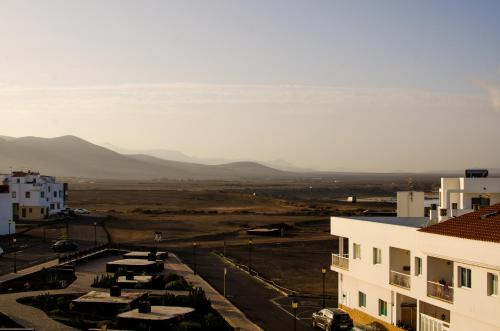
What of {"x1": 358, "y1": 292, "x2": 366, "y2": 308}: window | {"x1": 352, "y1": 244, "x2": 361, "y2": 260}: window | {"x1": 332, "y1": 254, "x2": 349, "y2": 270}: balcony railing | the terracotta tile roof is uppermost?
the terracotta tile roof

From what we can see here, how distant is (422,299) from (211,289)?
864 inches

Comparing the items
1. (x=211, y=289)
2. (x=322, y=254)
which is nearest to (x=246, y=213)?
(x=322, y=254)

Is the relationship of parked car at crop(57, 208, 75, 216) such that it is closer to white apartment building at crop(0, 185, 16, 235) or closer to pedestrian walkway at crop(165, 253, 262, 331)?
white apartment building at crop(0, 185, 16, 235)

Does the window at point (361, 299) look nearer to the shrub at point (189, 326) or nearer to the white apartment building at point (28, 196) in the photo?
the shrub at point (189, 326)

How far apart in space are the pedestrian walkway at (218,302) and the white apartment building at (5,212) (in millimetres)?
30239

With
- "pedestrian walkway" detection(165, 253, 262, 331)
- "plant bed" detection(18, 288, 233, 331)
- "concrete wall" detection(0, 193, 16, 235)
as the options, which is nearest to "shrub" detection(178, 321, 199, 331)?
"plant bed" detection(18, 288, 233, 331)

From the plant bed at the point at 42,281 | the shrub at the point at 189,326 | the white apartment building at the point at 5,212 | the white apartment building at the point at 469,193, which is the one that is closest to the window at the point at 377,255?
the white apartment building at the point at 469,193

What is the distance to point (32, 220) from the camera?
110500mm

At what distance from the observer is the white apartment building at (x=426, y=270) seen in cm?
2986

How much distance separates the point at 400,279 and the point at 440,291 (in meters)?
4.39

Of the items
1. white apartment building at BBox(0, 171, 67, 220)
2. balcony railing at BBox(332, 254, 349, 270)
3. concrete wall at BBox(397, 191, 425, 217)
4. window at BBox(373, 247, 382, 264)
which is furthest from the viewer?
white apartment building at BBox(0, 171, 67, 220)

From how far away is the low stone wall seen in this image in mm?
38594

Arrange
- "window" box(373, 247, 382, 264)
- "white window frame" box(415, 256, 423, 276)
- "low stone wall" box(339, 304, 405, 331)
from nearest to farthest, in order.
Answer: "white window frame" box(415, 256, 423, 276)
"low stone wall" box(339, 304, 405, 331)
"window" box(373, 247, 382, 264)

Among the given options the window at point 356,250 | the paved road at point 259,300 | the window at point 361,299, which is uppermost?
the window at point 356,250
